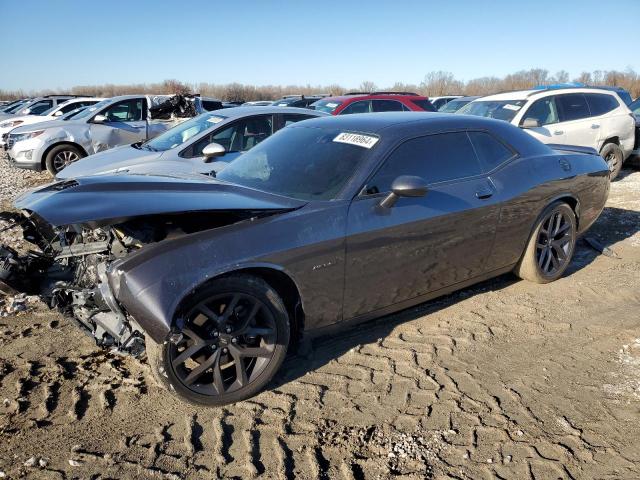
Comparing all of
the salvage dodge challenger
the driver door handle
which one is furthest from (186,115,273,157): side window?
the driver door handle

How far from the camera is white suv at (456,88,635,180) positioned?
29.4 ft

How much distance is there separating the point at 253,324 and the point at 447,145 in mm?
2075

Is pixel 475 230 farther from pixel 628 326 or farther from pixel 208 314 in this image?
pixel 208 314

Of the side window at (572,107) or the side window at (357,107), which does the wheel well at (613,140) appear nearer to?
the side window at (572,107)

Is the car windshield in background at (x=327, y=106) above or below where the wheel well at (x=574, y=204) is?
above

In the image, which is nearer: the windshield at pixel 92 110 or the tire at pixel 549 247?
the tire at pixel 549 247

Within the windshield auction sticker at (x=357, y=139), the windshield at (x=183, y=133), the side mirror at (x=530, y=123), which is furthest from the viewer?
the side mirror at (x=530, y=123)

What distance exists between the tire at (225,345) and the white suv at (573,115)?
700cm

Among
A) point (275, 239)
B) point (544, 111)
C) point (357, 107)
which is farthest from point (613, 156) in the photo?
point (275, 239)

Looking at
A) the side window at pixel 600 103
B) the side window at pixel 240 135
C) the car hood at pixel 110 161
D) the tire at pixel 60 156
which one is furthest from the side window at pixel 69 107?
the side window at pixel 600 103

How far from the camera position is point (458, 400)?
3037 mm

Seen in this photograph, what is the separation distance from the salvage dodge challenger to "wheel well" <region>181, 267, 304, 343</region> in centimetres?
1

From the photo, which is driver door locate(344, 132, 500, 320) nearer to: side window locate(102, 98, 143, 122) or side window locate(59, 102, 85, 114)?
side window locate(102, 98, 143, 122)

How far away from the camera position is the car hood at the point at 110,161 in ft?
21.4
